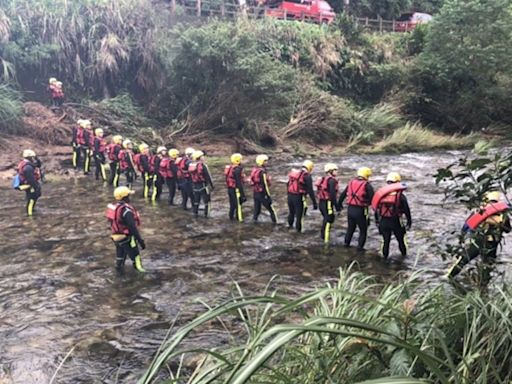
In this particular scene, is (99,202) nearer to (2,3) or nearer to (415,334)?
(415,334)

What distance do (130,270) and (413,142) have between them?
16.8 meters

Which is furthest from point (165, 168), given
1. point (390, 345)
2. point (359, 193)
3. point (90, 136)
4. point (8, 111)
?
point (390, 345)

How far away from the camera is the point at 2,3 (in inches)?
832

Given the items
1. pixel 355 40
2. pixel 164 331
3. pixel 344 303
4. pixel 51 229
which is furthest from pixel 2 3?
pixel 344 303

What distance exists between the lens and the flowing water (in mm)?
5716

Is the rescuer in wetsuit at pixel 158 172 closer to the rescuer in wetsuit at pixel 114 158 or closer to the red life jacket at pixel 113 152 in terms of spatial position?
the rescuer in wetsuit at pixel 114 158

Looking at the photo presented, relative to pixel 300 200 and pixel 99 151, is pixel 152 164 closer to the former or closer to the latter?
pixel 99 151

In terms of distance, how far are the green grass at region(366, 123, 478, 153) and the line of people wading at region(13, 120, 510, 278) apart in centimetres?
1043

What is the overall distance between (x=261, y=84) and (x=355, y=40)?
9.60 m

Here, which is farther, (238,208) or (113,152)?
(113,152)

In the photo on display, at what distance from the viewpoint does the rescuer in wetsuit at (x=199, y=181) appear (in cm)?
1182

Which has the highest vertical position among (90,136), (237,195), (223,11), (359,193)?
(223,11)

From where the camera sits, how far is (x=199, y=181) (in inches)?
470

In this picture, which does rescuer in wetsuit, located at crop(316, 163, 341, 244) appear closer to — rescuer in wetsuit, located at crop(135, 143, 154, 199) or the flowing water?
the flowing water
